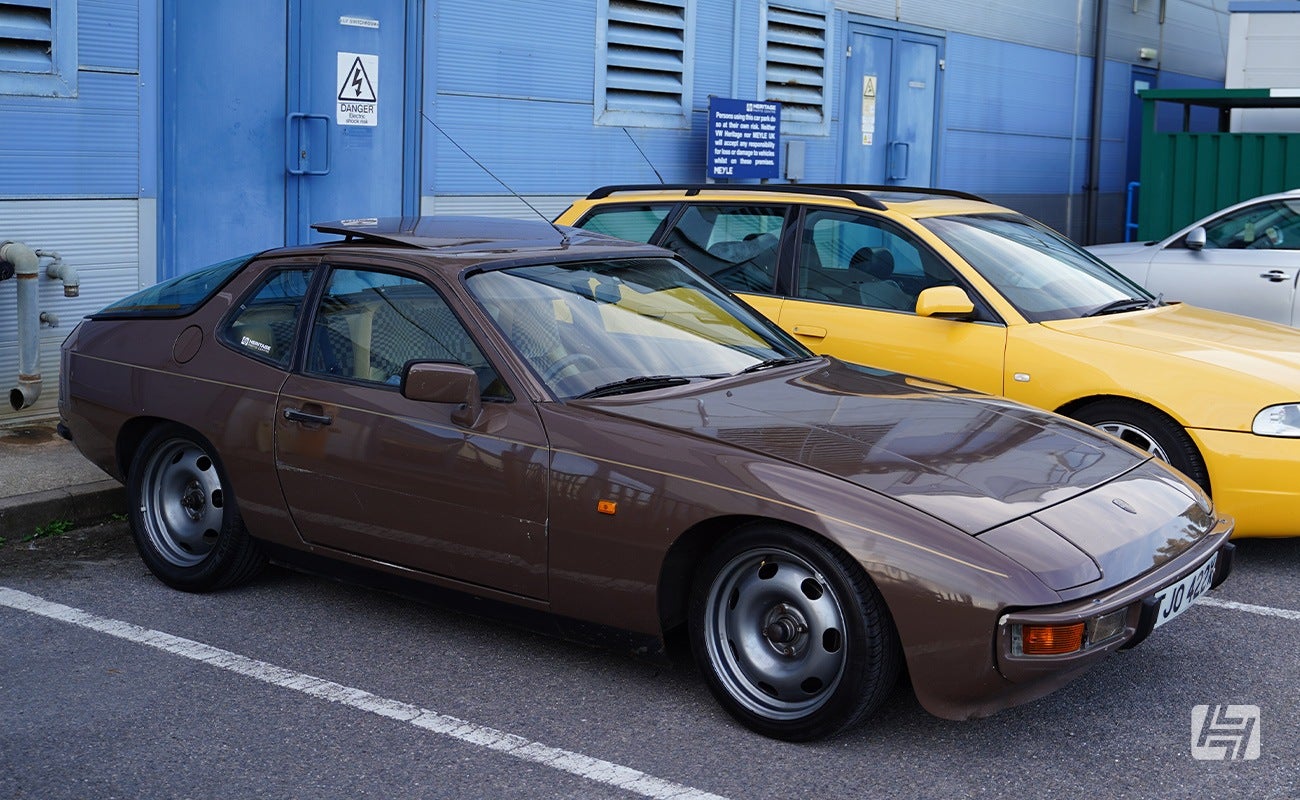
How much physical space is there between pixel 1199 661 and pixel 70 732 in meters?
3.51

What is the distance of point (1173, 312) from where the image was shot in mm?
7102

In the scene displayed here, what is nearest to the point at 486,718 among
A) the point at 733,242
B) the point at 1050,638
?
the point at 1050,638

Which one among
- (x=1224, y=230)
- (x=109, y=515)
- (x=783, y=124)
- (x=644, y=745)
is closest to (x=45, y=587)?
(x=109, y=515)

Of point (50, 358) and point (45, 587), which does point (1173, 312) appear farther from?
point (50, 358)

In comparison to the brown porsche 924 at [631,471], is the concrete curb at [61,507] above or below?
below

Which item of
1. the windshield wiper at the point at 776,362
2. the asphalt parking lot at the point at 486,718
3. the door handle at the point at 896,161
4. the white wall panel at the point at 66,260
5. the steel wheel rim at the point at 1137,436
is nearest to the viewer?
the asphalt parking lot at the point at 486,718

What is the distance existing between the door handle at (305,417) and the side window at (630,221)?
9.11ft

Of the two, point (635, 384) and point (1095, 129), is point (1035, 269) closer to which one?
point (635, 384)

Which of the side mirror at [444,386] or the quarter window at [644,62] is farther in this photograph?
the quarter window at [644,62]

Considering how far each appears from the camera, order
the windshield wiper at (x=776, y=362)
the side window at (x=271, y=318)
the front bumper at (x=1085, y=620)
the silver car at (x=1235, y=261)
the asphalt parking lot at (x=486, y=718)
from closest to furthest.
→ 1. the front bumper at (x=1085, y=620)
2. the asphalt parking lot at (x=486, y=718)
3. the windshield wiper at (x=776, y=362)
4. the side window at (x=271, y=318)
5. the silver car at (x=1235, y=261)

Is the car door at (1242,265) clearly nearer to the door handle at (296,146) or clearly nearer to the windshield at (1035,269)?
the windshield at (1035,269)

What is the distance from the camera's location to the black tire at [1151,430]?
6.00 metres

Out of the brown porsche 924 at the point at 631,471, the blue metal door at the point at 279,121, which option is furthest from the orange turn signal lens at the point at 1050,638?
the blue metal door at the point at 279,121

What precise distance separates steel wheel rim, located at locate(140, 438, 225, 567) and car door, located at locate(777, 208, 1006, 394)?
2.81 m
